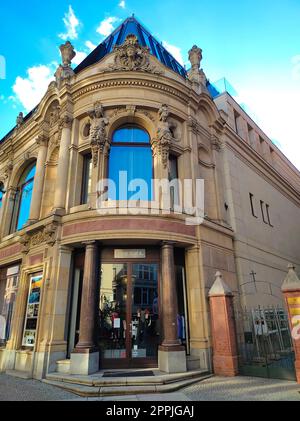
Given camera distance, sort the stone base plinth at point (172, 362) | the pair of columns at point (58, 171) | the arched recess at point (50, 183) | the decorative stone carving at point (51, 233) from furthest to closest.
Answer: the arched recess at point (50, 183) → the pair of columns at point (58, 171) → the decorative stone carving at point (51, 233) → the stone base plinth at point (172, 362)

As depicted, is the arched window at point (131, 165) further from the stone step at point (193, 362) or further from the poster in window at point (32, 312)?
the stone step at point (193, 362)

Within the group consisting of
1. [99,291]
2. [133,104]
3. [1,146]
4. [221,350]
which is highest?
[1,146]

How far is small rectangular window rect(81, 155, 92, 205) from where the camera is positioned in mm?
12812

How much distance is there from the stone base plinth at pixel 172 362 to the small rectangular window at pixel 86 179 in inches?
271

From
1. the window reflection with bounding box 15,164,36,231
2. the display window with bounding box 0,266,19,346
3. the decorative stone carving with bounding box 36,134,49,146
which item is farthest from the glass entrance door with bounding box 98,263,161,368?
the decorative stone carving with bounding box 36,134,49,146

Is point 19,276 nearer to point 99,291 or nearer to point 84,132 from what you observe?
point 99,291

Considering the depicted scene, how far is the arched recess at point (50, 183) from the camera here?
13.8 meters

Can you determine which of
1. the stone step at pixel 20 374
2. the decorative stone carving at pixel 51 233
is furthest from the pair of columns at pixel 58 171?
the stone step at pixel 20 374

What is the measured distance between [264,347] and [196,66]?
49.2ft

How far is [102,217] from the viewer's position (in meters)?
11.1
